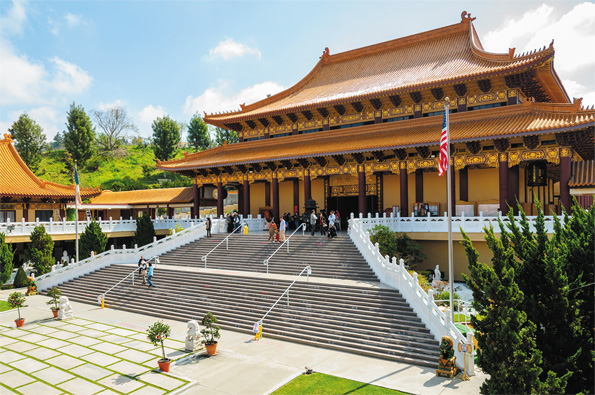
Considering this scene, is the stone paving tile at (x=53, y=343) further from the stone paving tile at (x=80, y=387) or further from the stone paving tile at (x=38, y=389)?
the stone paving tile at (x=80, y=387)

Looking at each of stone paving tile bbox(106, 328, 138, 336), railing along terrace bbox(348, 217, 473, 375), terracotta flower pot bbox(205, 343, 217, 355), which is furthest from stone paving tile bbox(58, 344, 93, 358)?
railing along terrace bbox(348, 217, 473, 375)

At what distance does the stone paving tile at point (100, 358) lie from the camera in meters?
12.7

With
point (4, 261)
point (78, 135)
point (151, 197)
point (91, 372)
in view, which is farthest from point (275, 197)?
point (78, 135)

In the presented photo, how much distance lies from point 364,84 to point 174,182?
1670 inches

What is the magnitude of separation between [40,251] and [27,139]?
4020 cm

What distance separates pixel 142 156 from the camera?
249 ft

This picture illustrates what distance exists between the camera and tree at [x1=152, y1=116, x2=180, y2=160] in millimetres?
63594

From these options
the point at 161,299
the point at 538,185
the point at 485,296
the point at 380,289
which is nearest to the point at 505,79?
the point at 538,185

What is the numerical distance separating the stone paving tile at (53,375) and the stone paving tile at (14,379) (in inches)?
9.9

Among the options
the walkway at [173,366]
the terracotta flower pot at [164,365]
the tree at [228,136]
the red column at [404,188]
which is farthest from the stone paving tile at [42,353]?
the tree at [228,136]

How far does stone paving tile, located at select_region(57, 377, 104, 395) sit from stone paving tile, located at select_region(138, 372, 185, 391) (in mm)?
1178

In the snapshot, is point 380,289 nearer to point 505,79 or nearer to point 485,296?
point 485,296

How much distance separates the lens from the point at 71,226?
96.6 feet

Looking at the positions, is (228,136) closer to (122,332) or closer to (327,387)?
(122,332)
